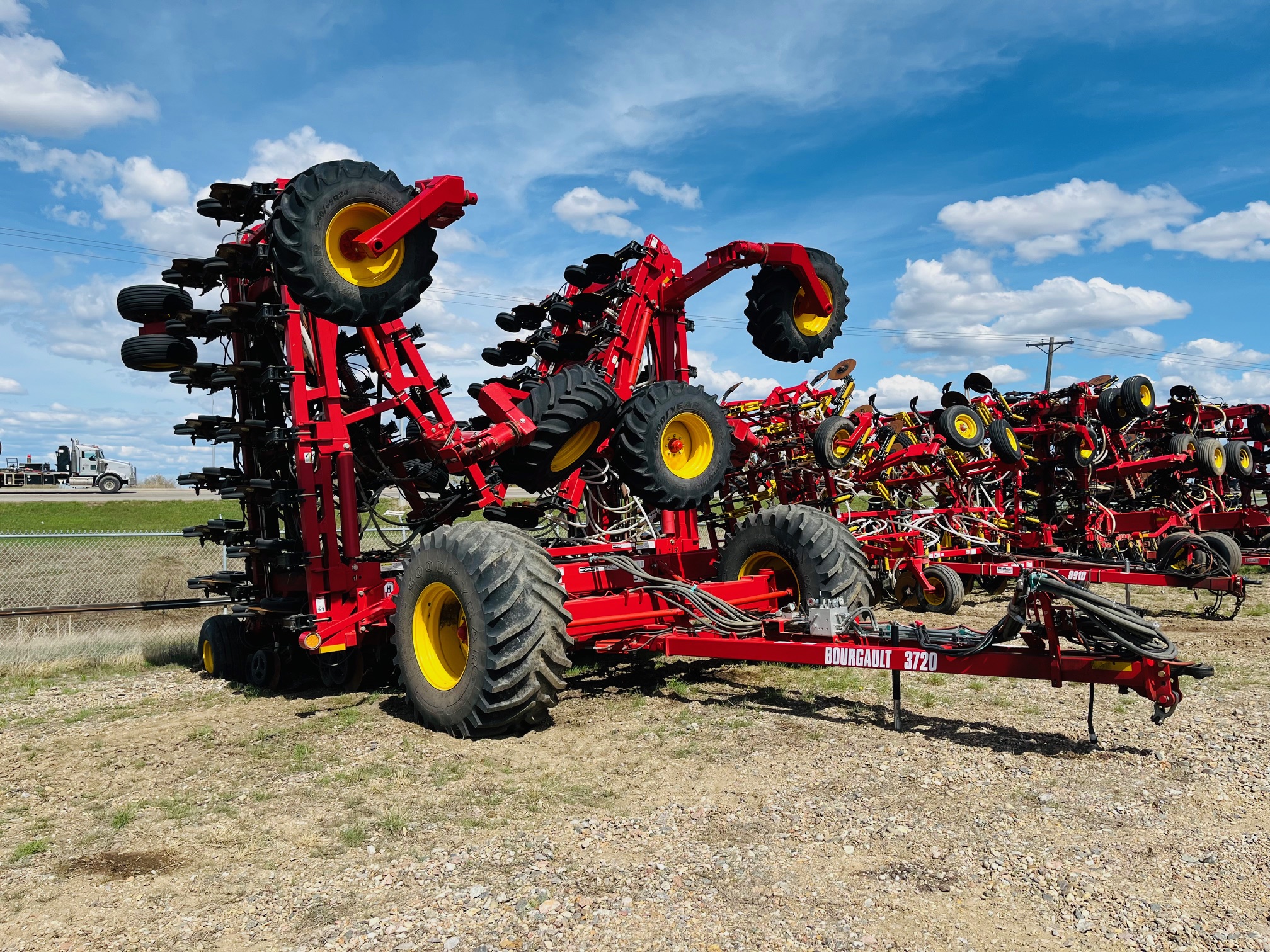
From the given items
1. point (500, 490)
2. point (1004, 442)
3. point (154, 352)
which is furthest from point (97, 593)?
point (1004, 442)

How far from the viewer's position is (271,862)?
13.2 feet

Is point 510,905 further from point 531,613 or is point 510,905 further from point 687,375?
point 687,375

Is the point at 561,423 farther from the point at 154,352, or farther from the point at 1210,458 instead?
the point at 1210,458

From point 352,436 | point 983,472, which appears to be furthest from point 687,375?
point 983,472

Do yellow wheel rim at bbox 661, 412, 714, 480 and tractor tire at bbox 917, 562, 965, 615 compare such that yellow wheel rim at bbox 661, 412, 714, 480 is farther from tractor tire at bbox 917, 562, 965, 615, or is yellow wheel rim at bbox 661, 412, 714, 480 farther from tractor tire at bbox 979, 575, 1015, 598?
tractor tire at bbox 979, 575, 1015, 598

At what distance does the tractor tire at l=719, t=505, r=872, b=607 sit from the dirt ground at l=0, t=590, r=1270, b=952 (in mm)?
1053

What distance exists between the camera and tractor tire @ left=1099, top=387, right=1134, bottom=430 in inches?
553

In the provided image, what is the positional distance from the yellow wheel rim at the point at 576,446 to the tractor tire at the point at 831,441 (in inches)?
177

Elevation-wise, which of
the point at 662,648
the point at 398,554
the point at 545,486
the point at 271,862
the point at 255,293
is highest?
the point at 255,293

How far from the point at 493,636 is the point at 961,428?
8622 mm

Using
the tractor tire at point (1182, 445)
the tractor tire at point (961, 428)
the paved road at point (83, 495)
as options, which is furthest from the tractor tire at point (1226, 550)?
the paved road at point (83, 495)

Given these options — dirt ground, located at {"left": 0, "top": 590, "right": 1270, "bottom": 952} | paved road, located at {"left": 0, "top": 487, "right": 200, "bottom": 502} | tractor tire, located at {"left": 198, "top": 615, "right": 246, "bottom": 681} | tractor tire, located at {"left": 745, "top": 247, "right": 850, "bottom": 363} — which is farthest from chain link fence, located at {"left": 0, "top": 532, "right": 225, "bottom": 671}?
paved road, located at {"left": 0, "top": 487, "right": 200, "bottom": 502}

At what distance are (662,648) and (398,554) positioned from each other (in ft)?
10.1

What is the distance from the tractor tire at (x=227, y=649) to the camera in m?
8.41
